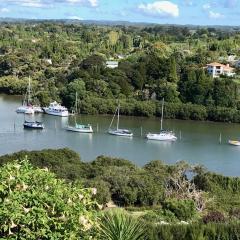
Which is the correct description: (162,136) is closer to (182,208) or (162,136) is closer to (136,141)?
(136,141)

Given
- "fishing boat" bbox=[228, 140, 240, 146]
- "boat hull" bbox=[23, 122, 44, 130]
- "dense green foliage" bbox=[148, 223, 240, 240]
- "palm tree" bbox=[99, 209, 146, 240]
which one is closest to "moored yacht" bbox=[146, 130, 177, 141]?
"fishing boat" bbox=[228, 140, 240, 146]

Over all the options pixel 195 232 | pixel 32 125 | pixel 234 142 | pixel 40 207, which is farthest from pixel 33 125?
pixel 40 207

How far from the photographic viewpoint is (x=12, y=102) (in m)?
41.0

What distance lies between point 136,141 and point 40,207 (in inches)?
956

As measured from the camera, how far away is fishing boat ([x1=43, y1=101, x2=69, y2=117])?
3534 centimetres

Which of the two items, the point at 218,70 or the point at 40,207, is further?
the point at 218,70

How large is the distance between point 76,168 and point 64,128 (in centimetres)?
1438

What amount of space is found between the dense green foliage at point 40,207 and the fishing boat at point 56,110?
30.3m

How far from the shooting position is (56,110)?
35594 millimetres

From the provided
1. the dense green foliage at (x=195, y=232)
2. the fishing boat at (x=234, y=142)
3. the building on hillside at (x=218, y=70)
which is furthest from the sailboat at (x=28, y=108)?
the dense green foliage at (x=195, y=232)

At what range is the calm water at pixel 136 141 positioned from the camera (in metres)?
25.3

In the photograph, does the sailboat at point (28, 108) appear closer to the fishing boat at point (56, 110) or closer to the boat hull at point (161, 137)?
the fishing boat at point (56, 110)

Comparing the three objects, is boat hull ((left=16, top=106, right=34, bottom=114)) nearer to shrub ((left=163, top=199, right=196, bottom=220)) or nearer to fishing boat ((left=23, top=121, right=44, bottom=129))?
fishing boat ((left=23, top=121, right=44, bottom=129))

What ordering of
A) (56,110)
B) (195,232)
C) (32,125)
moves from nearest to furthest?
(195,232) → (32,125) → (56,110)
